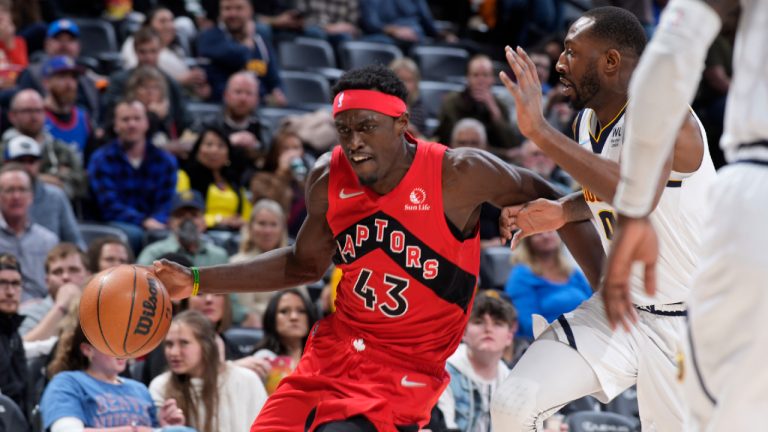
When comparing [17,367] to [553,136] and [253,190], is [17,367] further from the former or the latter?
[553,136]

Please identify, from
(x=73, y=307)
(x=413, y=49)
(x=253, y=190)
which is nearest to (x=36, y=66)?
(x=253, y=190)

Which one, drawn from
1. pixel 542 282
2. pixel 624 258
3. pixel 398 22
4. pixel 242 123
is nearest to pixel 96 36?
pixel 242 123

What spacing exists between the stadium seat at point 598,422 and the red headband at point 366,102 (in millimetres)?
3228

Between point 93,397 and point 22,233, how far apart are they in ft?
7.82

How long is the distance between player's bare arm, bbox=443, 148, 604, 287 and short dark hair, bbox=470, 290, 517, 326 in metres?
2.28

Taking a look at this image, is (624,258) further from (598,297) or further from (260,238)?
(260,238)

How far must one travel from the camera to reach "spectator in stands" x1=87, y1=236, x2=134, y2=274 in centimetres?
818

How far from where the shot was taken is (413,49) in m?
13.7

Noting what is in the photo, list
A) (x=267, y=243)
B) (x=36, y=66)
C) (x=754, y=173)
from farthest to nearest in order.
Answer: (x=36, y=66) < (x=267, y=243) < (x=754, y=173)

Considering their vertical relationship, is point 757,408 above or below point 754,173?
below

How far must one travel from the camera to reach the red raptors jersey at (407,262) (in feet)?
16.1

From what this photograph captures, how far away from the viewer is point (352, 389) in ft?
15.9

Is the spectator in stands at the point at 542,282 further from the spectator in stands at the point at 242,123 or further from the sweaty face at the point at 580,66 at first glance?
the sweaty face at the point at 580,66

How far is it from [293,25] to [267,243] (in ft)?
16.6
